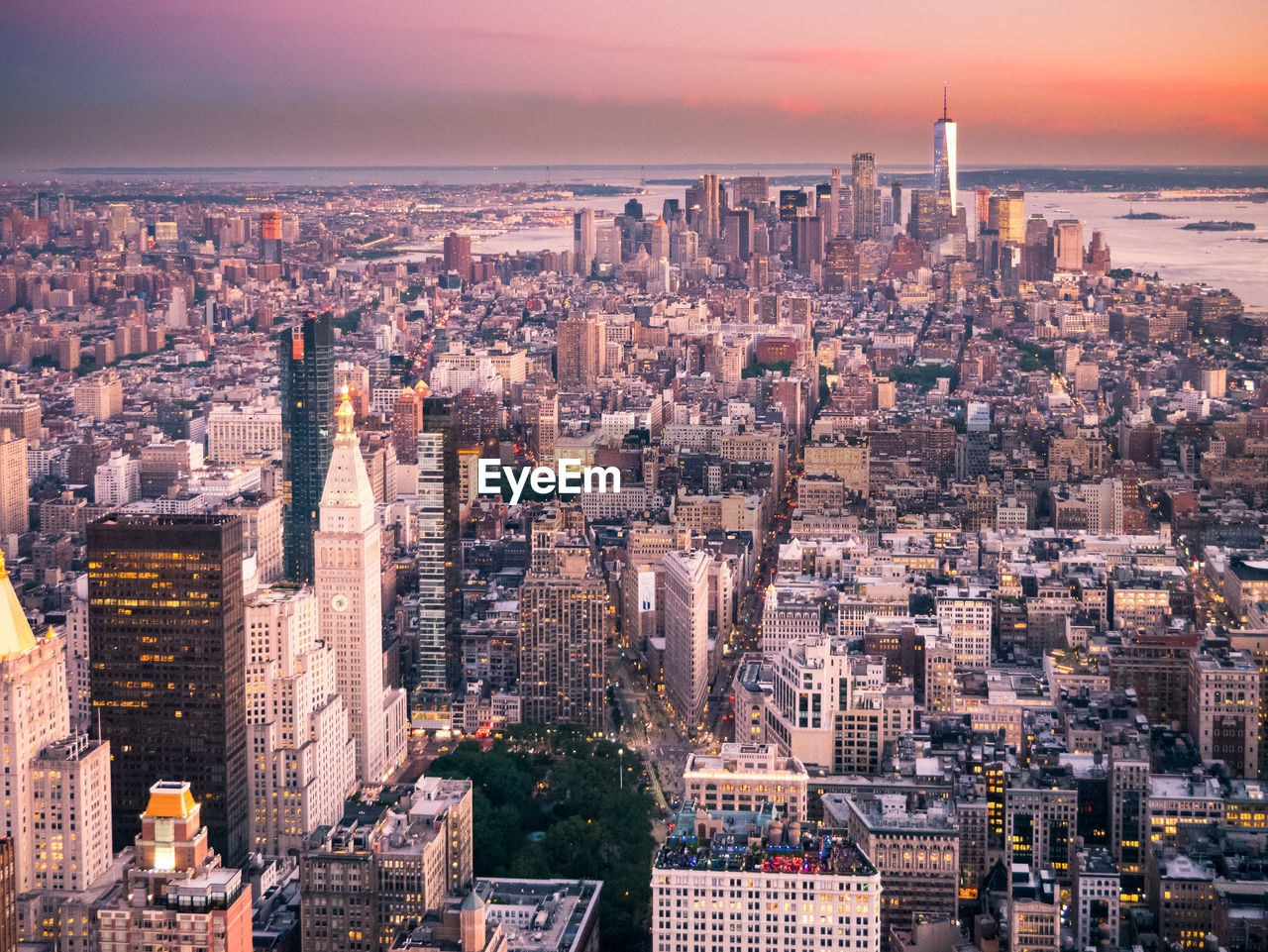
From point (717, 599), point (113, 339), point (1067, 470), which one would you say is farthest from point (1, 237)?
point (1067, 470)

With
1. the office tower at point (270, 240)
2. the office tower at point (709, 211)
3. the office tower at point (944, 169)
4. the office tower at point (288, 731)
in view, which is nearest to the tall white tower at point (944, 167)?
the office tower at point (944, 169)

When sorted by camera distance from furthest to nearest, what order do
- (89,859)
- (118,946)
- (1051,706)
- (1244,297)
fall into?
(1244,297), (1051,706), (89,859), (118,946)

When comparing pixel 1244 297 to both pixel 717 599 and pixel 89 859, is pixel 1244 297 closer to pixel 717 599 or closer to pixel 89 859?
pixel 717 599

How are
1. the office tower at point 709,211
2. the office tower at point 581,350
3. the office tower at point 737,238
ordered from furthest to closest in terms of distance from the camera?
the office tower at point 737,238 → the office tower at point 709,211 → the office tower at point 581,350

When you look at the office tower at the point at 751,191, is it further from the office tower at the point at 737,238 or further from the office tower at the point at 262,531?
the office tower at the point at 262,531

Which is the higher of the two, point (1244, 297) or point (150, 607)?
point (1244, 297)

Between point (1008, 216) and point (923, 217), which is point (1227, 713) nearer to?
point (1008, 216)

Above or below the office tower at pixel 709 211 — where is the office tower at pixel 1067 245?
below
